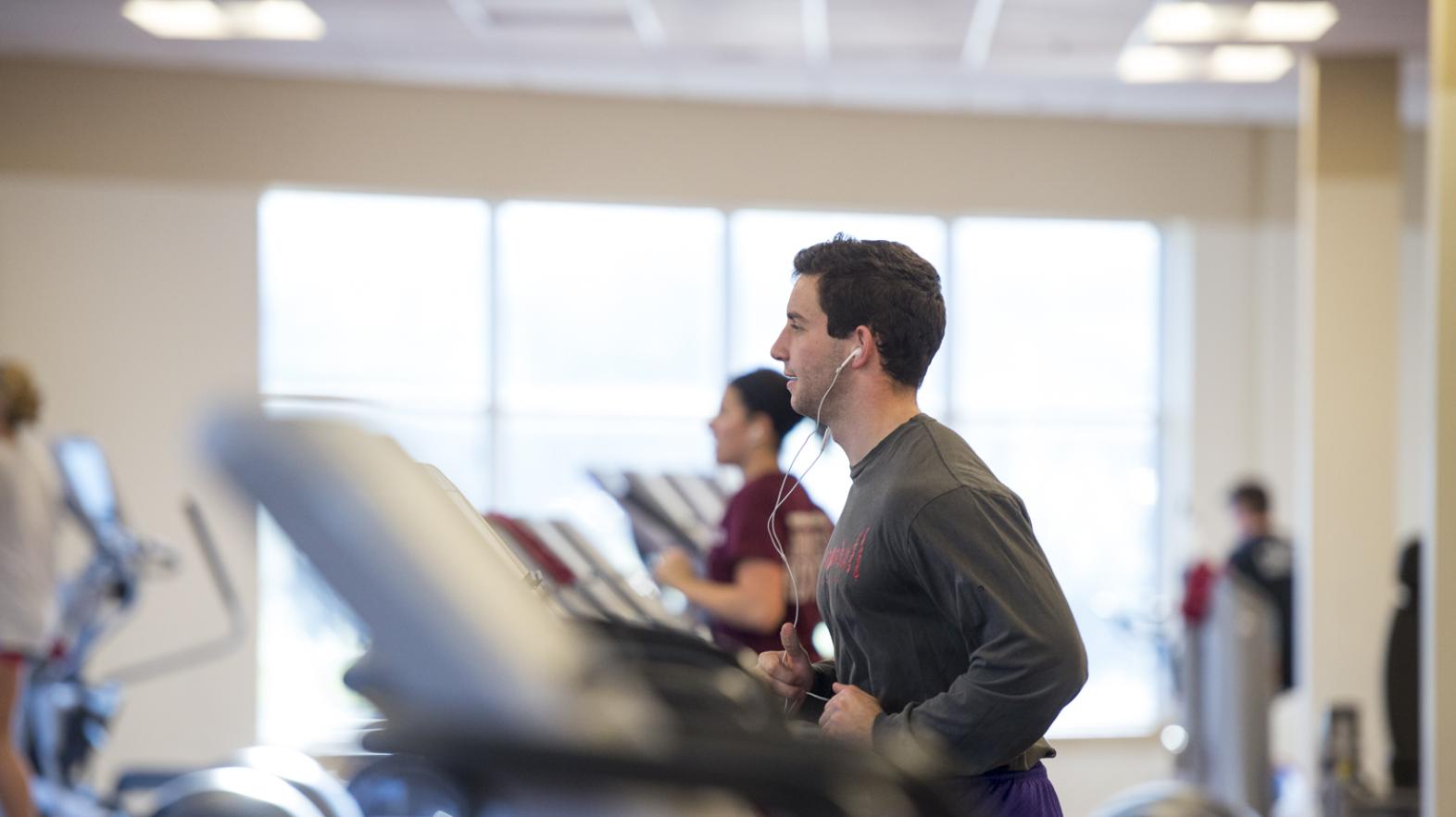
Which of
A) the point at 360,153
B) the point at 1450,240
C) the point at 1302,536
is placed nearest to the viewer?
the point at 1450,240

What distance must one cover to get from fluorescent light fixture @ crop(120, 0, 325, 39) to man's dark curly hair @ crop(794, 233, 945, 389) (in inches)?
159

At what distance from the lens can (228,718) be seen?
6289mm

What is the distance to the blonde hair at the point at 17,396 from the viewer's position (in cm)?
385

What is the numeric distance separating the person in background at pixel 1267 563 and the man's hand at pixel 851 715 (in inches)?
180

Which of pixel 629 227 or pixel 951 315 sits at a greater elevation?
pixel 629 227

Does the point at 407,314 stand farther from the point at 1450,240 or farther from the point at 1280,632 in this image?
the point at 1450,240

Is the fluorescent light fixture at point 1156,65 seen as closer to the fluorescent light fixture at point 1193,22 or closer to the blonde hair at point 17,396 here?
the fluorescent light fixture at point 1193,22

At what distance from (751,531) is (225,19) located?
3653 millimetres

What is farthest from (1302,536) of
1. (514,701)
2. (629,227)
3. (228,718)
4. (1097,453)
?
(514,701)

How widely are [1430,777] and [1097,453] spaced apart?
390cm

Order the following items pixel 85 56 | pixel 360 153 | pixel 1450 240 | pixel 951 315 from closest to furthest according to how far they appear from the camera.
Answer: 1. pixel 1450 240
2. pixel 85 56
3. pixel 360 153
4. pixel 951 315

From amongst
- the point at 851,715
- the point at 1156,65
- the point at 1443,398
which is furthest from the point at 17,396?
the point at 1156,65

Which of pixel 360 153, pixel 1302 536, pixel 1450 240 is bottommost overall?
pixel 1302 536

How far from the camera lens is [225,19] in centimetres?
527
